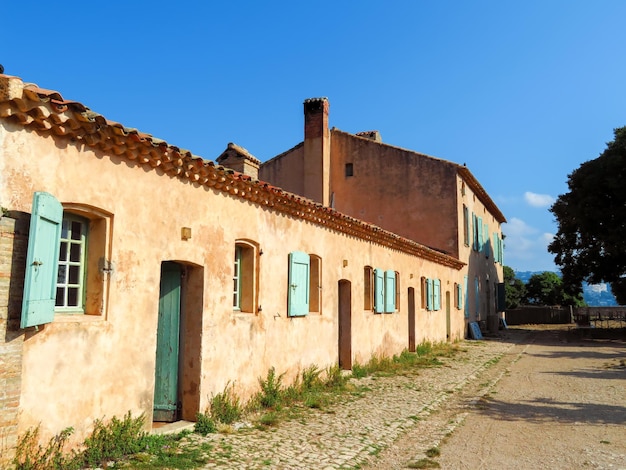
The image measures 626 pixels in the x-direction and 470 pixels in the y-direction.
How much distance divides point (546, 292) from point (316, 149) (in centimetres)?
4091

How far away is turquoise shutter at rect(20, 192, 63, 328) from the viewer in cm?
464

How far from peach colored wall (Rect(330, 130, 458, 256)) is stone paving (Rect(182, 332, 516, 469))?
10467mm

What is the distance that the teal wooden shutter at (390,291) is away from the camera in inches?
547

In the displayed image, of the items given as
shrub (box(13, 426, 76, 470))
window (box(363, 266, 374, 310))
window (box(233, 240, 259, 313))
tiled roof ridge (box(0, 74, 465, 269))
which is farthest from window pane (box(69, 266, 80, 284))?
window (box(363, 266, 374, 310))

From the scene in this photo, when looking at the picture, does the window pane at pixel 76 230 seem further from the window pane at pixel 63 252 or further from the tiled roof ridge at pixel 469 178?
the tiled roof ridge at pixel 469 178

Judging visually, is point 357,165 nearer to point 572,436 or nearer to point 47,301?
point 572,436

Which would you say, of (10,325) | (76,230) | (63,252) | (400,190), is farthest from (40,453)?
(400,190)

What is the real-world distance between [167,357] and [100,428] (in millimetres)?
1761

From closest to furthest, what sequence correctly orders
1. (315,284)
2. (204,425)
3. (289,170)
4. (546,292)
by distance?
(204,425)
(315,284)
(289,170)
(546,292)

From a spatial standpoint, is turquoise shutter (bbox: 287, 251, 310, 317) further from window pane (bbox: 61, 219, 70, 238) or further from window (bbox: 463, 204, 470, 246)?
window (bbox: 463, 204, 470, 246)

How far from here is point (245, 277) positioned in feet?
27.6

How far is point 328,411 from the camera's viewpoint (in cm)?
834

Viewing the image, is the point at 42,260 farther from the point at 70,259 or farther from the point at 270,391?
the point at 270,391

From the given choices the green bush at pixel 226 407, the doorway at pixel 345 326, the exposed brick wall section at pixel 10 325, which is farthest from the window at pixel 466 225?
the exposed brick wall section at pixel 10 325
